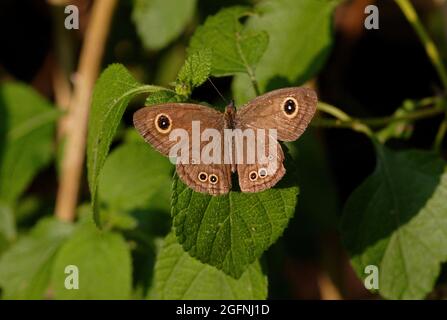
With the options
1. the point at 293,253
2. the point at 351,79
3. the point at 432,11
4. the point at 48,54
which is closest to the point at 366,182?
the point at 293,253

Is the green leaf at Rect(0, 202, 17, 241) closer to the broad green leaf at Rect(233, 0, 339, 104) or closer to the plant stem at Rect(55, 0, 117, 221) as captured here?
the plant stem at Rect(55, 0, 117, 221)

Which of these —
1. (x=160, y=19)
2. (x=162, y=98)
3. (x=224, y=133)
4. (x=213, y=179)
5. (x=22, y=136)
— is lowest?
(x=213, y=179)

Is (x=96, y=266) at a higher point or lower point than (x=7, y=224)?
lower

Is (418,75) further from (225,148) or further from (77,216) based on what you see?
(225,148)

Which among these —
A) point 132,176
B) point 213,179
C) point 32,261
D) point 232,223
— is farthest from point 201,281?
point 32,261

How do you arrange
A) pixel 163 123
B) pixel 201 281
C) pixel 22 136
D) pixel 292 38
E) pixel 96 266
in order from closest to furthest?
pixel 163 123
pixel 201 281
pixel 96 266
pixel 292 38
pixel 22 136

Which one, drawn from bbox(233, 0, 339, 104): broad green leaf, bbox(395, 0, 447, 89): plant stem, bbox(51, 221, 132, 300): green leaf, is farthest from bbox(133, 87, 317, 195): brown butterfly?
bbox(395, 0, 447, 89): plant stem

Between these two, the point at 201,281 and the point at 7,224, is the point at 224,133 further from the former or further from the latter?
the point at 7,224

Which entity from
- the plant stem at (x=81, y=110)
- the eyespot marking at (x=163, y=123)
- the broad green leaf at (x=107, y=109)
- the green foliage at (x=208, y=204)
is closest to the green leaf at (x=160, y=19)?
the green foliage at (x=208, y=204)
